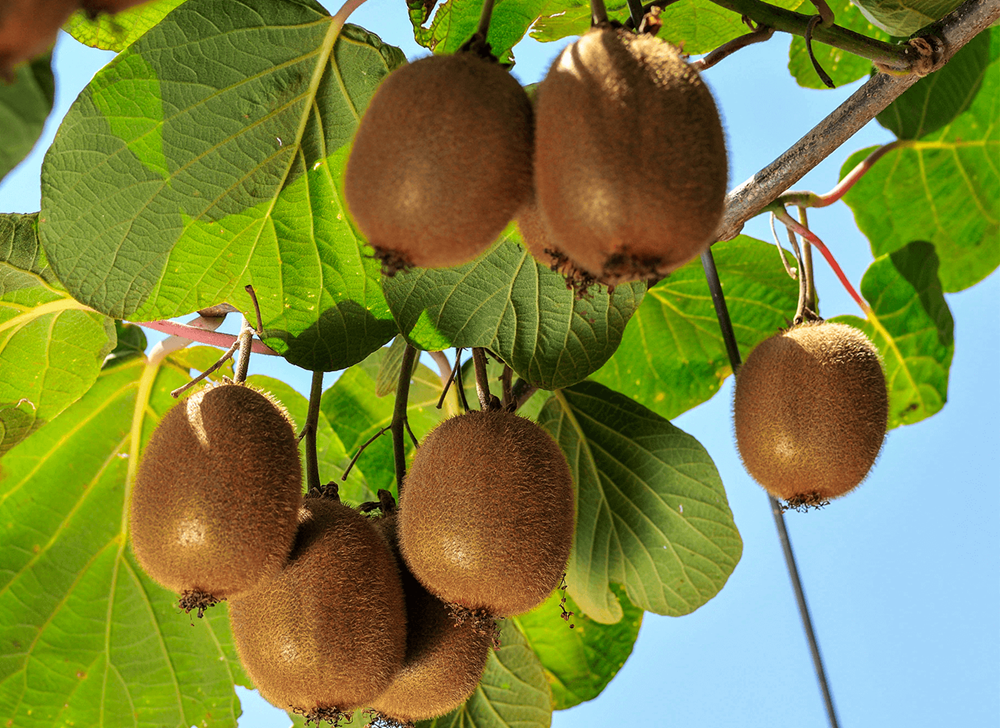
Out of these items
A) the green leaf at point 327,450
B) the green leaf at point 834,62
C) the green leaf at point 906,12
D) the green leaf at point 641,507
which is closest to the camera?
the green leaf at point 906,12

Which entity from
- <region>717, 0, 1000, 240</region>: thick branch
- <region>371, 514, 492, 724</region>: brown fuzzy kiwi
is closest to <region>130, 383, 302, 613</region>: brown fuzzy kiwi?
<region>371, 514, 492, 724</region>: brown fuzzy kiwi

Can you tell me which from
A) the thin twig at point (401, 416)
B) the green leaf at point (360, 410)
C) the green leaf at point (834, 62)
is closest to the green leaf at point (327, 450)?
the green leaf at point (360, 410)

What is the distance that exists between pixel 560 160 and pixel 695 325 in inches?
32.5

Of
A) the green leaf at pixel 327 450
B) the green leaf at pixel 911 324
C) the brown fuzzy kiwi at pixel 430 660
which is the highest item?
the green leaf at pixel 911 324

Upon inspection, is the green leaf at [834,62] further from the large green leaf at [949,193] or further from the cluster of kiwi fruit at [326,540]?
the cluster of kiwi fruit at [326,540]

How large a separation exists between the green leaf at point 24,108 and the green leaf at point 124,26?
50cm

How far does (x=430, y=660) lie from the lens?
586 mm

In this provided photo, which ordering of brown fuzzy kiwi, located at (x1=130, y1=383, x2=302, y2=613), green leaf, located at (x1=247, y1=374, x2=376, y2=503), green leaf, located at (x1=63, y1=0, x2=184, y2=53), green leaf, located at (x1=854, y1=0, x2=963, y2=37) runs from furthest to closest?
green leaf, located at (x1=247, y1=374, x2=376, y2=503) → green leaf, located at (x1=63, y1=0, x2=184, y2=53) → green leaf, located at (x1=854, y1=0, x2=963, y2=37) → brown fuzzy kiwi, located at (x1=130, y1=383, x2=302, y2=613)

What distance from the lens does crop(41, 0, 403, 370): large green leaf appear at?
56 centimetres

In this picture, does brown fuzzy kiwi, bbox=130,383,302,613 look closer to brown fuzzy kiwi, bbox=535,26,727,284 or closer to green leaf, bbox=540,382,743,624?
brown fuzzy kiwi, bbox=535,26,727,284

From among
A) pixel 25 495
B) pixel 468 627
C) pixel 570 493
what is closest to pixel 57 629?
pixel 25 495

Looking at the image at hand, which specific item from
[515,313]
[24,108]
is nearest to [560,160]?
[24,108]

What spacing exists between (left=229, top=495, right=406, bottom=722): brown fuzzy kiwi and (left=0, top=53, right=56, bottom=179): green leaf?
356 millimetres

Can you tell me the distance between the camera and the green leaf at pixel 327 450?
989 millimetres
